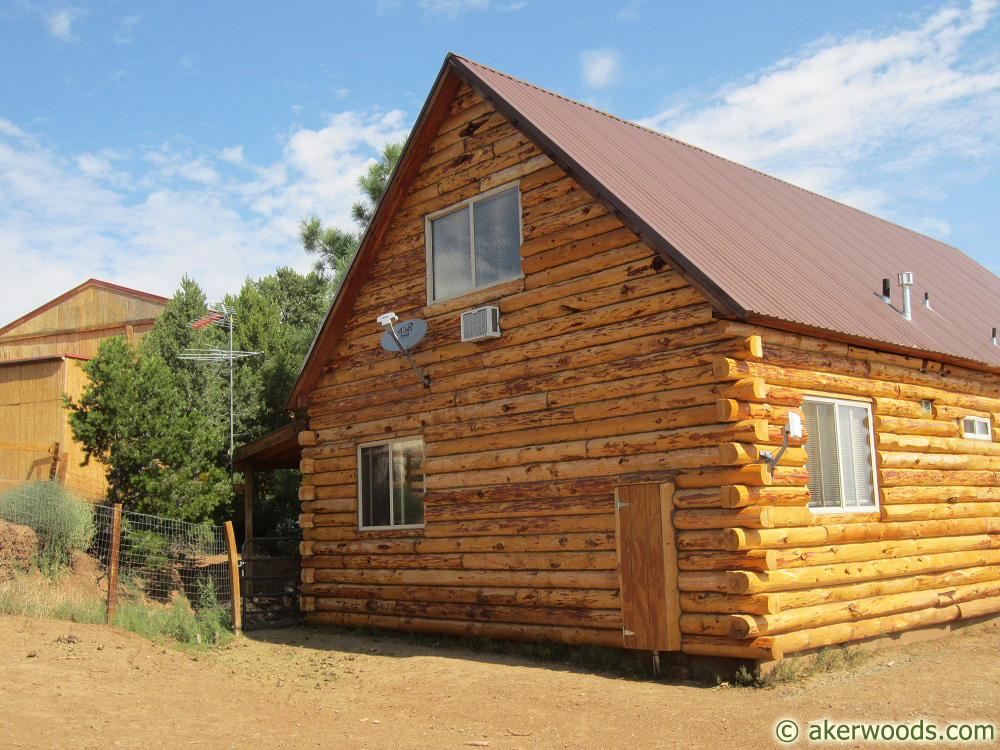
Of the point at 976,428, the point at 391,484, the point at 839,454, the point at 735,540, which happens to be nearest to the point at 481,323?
the point at 391,484

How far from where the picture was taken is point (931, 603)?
1162 cm

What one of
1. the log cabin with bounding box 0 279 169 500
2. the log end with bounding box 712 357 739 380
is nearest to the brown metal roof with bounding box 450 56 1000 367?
the log end with bounding box 712 357 739 380

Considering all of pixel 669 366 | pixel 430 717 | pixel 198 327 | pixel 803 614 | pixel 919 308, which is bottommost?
pixel 430 717

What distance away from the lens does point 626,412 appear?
34.5 ft

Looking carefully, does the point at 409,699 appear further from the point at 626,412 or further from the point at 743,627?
the point at 626,412

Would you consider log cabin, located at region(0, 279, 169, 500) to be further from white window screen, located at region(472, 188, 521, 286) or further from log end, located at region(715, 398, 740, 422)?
log end, located at region(715, 398, 740, 422)

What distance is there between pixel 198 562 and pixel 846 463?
36.4 ft

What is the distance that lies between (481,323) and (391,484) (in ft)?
10.7

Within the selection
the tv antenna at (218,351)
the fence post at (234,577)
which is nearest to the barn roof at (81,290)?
the tv antenna at (218,351)

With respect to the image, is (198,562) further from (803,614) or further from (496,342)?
(803,614)

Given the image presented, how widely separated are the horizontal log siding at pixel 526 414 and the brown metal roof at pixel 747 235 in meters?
0.40

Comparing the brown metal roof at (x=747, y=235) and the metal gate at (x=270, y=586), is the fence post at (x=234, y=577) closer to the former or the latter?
the metal gate at (x=270, y=586)

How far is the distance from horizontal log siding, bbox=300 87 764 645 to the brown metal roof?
15.7 inches

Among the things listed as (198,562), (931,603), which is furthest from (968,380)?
(198,562)
